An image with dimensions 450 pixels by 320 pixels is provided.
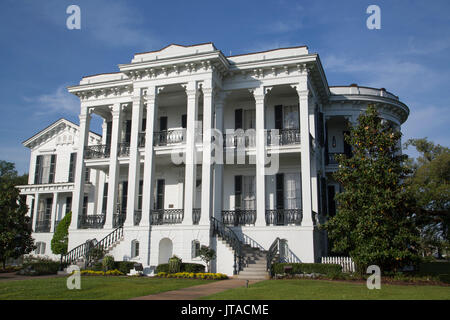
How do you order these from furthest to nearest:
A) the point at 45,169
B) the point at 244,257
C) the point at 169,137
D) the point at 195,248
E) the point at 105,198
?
the point at 45,169
the point at 105,198
the point at 169,137
the point at 195,248
the point at 244,257

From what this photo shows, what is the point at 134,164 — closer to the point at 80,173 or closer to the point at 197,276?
the point at 80,173

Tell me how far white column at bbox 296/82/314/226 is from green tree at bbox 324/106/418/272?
2566mm

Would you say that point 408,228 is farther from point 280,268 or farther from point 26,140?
point 26,140

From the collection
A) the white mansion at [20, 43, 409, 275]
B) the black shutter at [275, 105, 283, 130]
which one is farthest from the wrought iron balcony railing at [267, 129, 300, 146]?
the black shutter at [275, 105, 283, 130]

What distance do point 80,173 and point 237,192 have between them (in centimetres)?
954

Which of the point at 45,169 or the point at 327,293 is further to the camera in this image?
the point at 45,169

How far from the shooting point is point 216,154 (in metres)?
21.2

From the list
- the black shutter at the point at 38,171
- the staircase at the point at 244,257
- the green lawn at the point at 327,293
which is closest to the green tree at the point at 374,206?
the green lawn at the point at 327,293

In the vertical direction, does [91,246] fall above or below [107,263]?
above

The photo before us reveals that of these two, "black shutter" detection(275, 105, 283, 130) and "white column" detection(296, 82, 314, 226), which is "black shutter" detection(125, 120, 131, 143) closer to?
"black shutter" detection(275, 105, 283, 130)

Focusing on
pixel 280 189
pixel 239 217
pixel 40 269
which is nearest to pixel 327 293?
pixel 239 217

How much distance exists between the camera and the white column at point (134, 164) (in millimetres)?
21305
